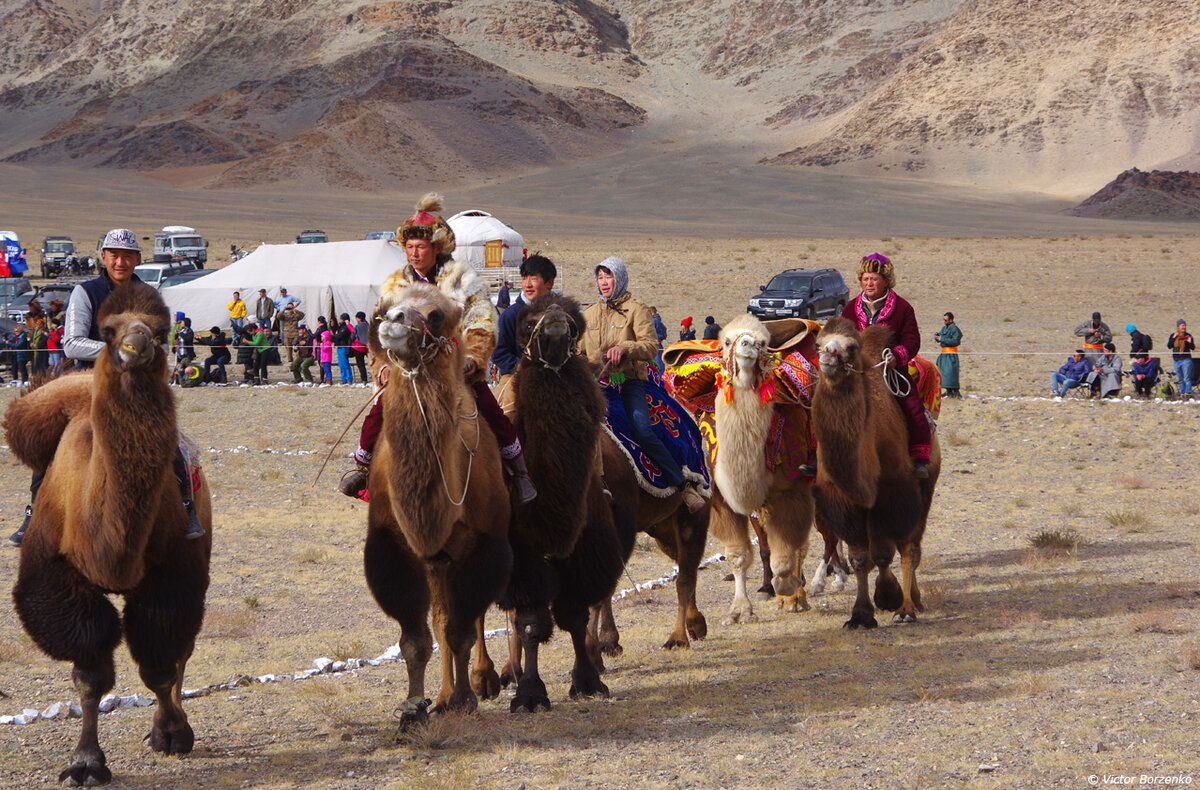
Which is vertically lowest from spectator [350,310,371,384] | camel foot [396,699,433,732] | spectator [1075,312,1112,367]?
camel foot [396,699,433,732]

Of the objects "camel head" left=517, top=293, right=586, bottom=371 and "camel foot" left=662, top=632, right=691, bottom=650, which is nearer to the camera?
"camel head" left=517, top=293, right=586, bottom=371

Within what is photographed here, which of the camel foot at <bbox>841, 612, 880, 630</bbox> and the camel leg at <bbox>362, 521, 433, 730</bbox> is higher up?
the camel leg at <bbox>362, 521, 433, 730</bbox>

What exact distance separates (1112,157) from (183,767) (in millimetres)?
110370

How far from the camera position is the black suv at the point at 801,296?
34.4 m

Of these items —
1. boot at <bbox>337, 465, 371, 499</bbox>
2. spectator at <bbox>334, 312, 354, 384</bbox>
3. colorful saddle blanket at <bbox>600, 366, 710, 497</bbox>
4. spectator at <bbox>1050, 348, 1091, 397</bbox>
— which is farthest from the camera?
spectator at <bbox>334, 312, 354, 384</bbox>

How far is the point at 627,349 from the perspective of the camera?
7887 millimetres

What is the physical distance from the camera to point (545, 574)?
22.0 ft

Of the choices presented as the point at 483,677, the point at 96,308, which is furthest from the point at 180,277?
the point at 483,677

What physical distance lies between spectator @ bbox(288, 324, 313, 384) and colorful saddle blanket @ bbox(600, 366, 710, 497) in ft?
58.7

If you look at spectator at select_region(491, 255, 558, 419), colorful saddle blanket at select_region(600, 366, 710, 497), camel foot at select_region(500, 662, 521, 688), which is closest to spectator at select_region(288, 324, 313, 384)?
colorful saddle blanket at select_region(600, 366, 710, 497)

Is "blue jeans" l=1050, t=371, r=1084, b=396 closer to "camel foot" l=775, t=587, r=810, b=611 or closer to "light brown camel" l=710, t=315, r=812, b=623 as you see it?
"camel foot" l=775, t=587, r=810, b=611

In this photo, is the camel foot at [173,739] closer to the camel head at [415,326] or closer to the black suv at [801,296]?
the camel head at [415,326]

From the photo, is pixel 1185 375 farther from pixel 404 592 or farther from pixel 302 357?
pixel 404 592

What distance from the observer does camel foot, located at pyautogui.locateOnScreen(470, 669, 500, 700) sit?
6980mm
